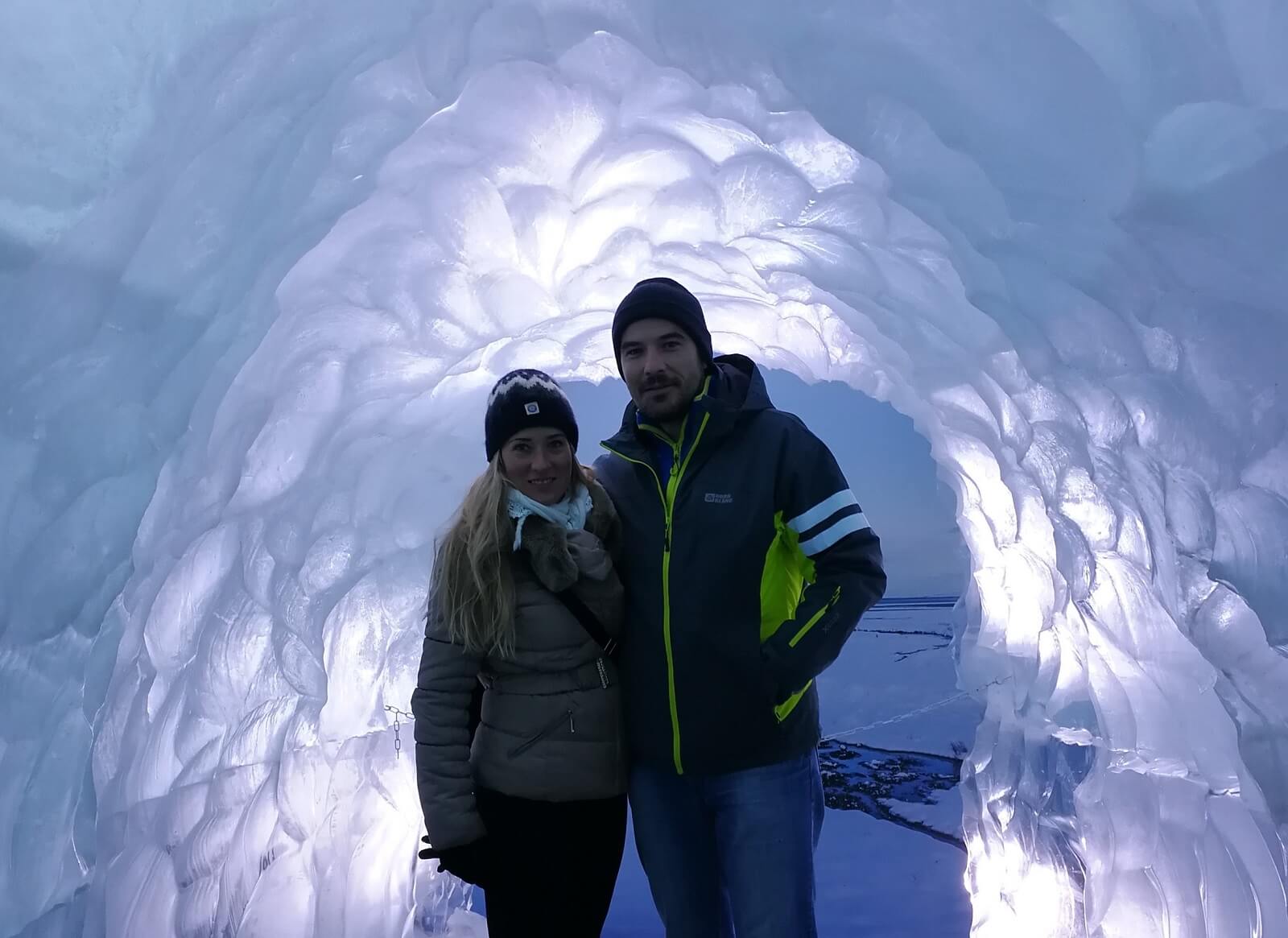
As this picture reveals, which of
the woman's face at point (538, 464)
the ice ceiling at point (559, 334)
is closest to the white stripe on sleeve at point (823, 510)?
the woman's face at point (538, 464)

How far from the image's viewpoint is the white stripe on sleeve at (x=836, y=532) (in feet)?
5.66

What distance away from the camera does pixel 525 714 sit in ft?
6.07

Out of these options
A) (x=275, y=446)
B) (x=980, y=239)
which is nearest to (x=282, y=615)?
(x=275, y=446)

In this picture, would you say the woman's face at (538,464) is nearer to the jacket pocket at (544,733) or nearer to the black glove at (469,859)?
the jacket pocket at (544,733)

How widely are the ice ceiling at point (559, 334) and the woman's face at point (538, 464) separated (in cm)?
87

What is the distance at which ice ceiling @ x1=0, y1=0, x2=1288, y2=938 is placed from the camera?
6.44ft

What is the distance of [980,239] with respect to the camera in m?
2.43

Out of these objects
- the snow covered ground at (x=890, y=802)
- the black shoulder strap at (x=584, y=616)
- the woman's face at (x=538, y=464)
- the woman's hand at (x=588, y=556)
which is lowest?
the snow covered ground at (x=890, y=802)

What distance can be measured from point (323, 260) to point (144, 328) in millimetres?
858

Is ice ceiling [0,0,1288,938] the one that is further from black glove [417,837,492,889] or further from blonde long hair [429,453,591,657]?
black glove [417,837,492,889]

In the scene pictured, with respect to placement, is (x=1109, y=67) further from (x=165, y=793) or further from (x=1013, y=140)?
(x=165, y=793)

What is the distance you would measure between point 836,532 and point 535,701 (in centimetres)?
63

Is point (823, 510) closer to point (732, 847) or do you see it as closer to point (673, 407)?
point (673, 407)

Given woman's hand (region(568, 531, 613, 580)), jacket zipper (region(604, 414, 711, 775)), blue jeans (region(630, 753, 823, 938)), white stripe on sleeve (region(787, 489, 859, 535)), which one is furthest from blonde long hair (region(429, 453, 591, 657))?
white stripe on sleeve (region(787, 489, 859, 535))
